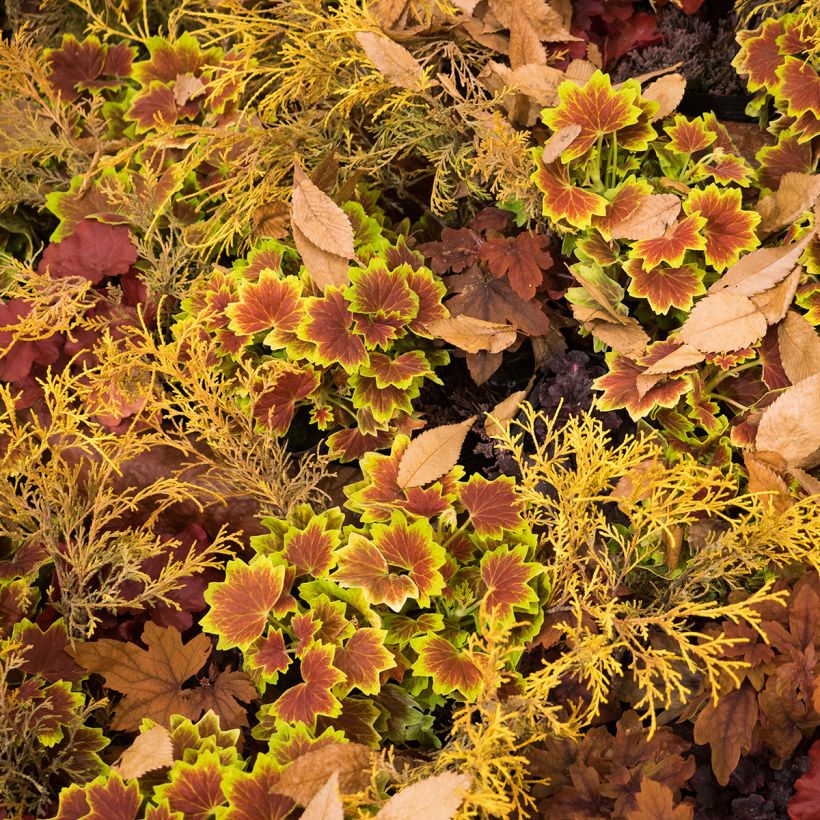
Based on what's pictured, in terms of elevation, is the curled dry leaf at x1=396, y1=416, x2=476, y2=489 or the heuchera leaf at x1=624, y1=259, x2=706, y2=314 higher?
the heuchera leaf at x1=624, y1=259, x2=706, y2=314

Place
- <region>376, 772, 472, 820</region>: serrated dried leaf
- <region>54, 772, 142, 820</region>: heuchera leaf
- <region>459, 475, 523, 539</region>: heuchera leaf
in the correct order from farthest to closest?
<region>459, 475, 523, 539</region>: heuchera leaf
<region>54, 772, 142, 820</region>: heuchera leaf
<region>376, 772, 472, 820</region>: serrated dried leaf

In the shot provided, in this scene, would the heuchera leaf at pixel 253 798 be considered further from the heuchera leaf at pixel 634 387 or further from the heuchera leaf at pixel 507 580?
the heuchera leaf at pixel 634 387

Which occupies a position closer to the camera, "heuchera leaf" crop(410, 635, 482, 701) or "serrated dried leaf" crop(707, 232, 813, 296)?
"heuchera leaf" crop(410, 635, 482, 701)

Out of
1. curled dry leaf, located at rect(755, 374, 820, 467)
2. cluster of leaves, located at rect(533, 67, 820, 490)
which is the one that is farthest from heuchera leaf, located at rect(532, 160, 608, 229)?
curled dry leaf, located at rect(755, 374, 820, 467)

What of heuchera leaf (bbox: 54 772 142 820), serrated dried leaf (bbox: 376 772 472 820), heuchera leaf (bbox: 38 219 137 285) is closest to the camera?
serrated dried leaf (bbox: 376 772 472 820)

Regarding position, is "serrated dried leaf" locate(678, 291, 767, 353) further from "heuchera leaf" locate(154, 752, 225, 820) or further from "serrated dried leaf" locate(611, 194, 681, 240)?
"heuchera leaf" locate(154, 752, 225, 820)

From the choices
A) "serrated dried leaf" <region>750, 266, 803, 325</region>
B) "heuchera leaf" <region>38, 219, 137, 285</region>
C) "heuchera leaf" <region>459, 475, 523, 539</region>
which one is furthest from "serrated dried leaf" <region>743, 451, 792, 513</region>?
"heuchera leaf" <region>38, 219, 137, 285</region>

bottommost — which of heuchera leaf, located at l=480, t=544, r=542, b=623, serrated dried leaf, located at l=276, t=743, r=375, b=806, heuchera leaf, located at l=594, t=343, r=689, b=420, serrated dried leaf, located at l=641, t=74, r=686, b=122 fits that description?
serrated dried leaf, located at l=276, t=743, r=375, b=806

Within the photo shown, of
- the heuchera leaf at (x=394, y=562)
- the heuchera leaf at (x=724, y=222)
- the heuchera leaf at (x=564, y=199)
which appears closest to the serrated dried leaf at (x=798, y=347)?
the heuchera leaf at (x=724, y=222)
